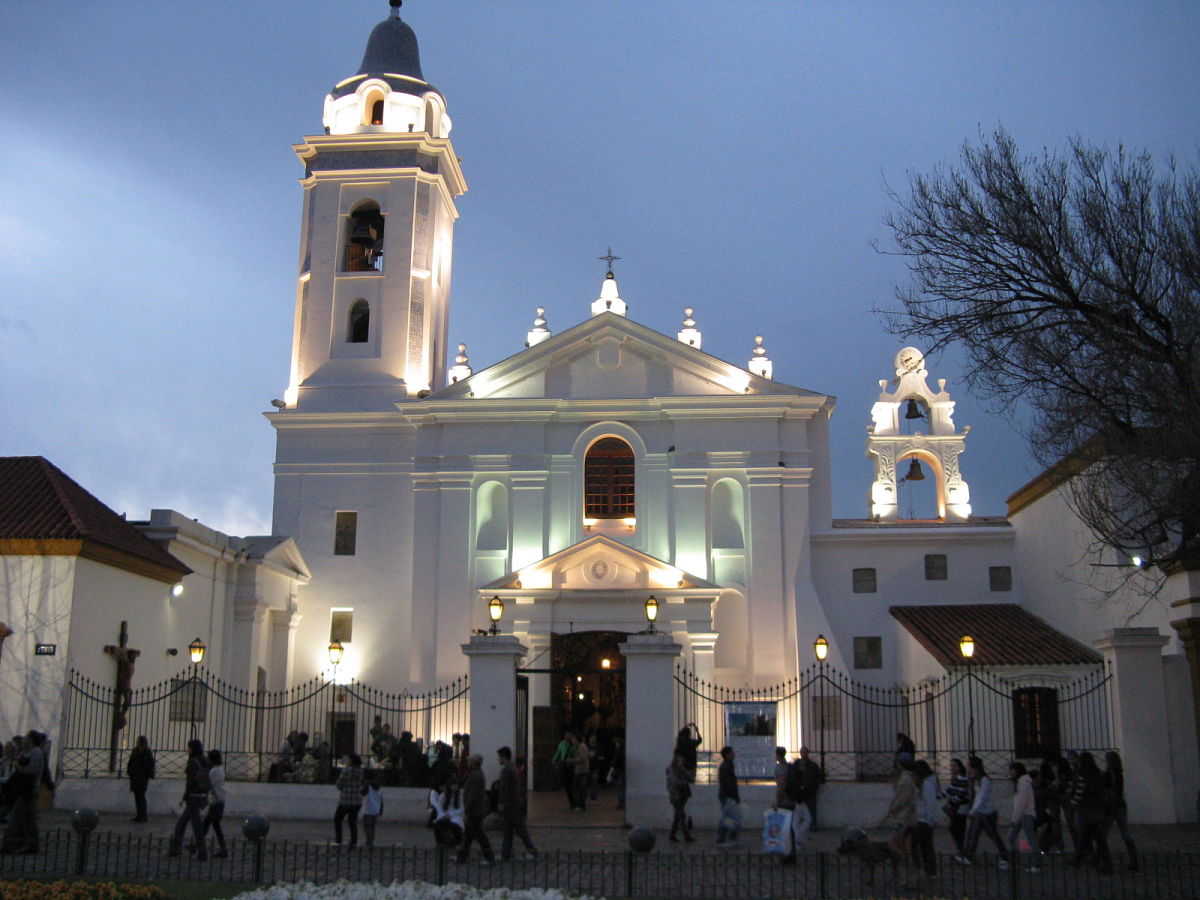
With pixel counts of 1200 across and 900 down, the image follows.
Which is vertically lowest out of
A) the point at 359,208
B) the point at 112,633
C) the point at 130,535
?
the point at 112,633

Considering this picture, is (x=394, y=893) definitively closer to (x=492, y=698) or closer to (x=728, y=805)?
(x=728, y=805)

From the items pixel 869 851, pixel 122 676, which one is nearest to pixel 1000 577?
pixel 869 851

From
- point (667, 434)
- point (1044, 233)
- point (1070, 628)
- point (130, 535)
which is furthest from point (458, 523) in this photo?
point (1044, 233)

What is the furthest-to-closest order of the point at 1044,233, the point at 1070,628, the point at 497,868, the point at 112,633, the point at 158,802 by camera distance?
the point at 1070,628 < the point at 112,633 < the point at 158,802 < the point at 1044,233 < the point at 497,868

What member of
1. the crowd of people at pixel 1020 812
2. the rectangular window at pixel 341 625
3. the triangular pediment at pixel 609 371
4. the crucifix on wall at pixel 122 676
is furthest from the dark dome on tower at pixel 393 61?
the crowd of people at pixel 1020 812

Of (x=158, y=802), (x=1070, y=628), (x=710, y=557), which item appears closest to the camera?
(x=158, y=802)

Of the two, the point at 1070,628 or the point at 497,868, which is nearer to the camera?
the point at 497,868

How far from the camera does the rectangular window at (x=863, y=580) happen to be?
1245 inches

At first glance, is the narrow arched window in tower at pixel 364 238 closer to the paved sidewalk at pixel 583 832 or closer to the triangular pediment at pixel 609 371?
the triangular pediment at pixel 609 371

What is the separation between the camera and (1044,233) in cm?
1683

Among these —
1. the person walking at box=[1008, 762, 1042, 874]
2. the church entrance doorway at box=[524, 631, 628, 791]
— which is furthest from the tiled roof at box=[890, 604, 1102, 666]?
the person walking at box=[1008, 762, 1042, 874]

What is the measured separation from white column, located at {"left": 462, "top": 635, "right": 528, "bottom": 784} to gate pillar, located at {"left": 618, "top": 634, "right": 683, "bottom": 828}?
1.79 m

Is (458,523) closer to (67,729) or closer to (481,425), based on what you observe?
(481,425)

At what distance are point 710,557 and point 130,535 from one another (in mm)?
13617
